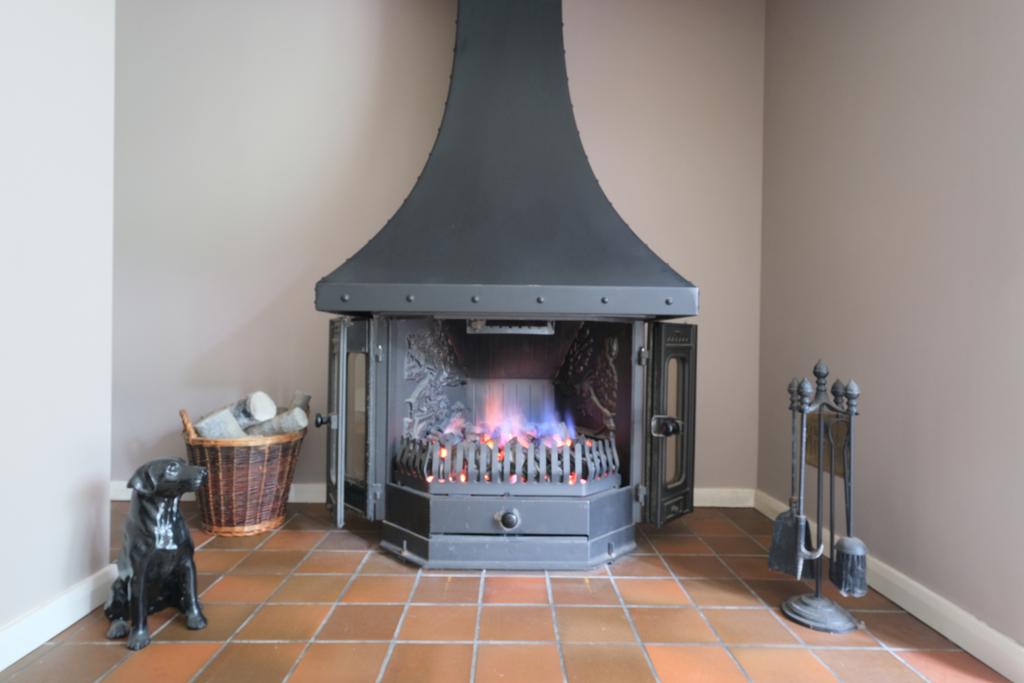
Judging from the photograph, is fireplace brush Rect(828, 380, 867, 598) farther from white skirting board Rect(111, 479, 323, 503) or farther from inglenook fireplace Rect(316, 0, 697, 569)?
white skirting board Rect(111, 479, 323, 503)

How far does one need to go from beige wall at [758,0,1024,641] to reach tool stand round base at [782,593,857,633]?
26cm

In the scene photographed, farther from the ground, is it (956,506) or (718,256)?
(718,256)

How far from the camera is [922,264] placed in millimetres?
1746

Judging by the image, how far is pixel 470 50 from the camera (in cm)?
221

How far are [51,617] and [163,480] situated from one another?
441 millimetres

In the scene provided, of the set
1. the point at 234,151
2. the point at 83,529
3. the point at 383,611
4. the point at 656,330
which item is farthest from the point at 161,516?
the point at 234,151

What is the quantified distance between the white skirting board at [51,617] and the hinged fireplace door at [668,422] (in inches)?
65.6

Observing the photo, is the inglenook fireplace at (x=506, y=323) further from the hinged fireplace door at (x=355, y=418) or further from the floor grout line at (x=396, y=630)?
the floor grout line at (x=396, y=630)

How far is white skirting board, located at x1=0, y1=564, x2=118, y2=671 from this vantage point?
1415 mm

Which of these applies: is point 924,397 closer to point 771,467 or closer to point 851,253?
point 851,253

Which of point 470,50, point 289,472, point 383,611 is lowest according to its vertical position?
point 383,611

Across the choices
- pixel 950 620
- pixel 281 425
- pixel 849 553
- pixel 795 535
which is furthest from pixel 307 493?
pixel 950 620

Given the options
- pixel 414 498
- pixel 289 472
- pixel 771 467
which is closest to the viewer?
pixel 414 498

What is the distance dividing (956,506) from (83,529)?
2.28 metres
